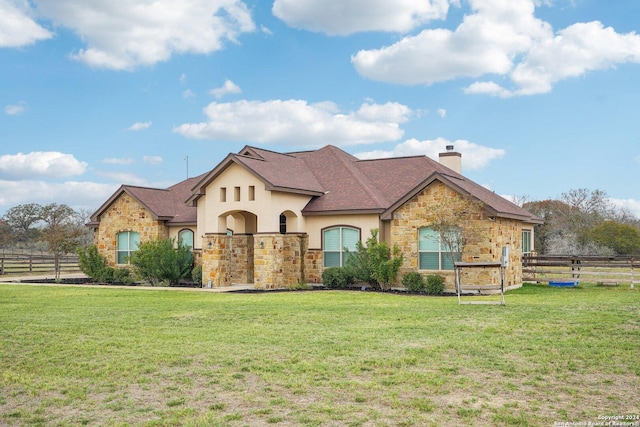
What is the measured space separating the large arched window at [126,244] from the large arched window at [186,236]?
2.30 metres

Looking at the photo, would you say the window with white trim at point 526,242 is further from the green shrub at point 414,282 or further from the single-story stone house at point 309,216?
the green shrub at point 414,282

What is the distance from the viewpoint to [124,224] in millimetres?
31547

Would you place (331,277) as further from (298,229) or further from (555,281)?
(555,281)

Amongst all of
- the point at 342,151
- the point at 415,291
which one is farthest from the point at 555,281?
the point at 342,151

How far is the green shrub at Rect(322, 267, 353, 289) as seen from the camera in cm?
2539

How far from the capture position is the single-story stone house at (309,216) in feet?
79.0

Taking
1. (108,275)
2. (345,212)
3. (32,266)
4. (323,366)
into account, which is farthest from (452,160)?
(32,266)

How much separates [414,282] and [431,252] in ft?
4.38

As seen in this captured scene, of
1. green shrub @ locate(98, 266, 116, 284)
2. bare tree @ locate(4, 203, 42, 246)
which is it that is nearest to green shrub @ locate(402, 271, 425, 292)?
green shrub @ locate(98, 266, 116, 284)

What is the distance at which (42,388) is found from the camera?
9.17 m

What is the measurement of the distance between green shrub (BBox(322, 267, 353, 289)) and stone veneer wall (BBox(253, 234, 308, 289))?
1.41 meters

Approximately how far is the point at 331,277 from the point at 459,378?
54.3ft

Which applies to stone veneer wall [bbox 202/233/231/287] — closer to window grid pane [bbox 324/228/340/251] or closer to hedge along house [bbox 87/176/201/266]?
Answer: hedge along house [bbox 87/176/201/266]

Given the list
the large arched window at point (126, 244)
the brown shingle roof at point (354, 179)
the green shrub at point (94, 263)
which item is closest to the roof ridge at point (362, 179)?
the brown shingle roof at point (354, 179)
